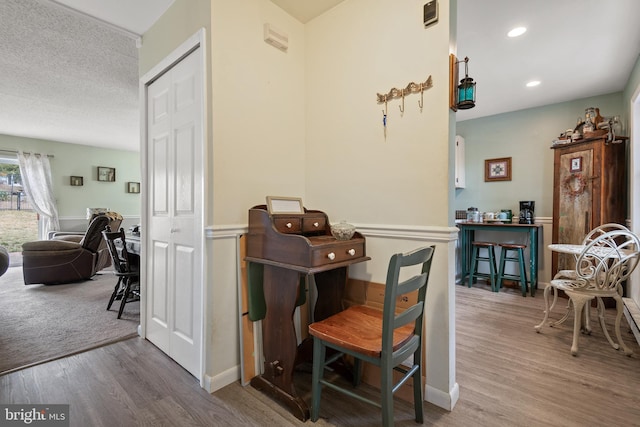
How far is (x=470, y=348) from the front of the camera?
2.36 m

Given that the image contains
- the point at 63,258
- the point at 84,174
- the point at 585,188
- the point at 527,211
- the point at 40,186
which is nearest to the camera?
the point at 585,188

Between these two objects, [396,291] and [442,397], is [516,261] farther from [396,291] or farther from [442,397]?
[396,291]

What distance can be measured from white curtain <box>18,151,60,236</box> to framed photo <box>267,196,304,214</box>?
6.83m

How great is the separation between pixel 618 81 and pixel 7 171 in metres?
10.0

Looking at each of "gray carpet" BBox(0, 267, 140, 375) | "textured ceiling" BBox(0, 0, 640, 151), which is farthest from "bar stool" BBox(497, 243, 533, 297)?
"gray carpet" BBox(0, 267, 140, 375)

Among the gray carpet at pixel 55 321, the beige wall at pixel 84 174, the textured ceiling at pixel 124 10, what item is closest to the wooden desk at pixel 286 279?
the gray carpet at pixel 55 321

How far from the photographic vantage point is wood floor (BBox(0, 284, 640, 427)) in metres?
1.54

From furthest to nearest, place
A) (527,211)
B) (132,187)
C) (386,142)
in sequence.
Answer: (132,187) → (527,211) → (386,142)

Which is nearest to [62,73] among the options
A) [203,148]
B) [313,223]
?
[203,148]

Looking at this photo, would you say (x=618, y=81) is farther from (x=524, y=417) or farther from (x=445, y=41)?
(x=524, y=417)

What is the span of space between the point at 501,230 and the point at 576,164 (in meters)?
1.16

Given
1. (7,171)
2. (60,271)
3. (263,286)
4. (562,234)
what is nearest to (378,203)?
(263,286)

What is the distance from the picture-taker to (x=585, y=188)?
3508mm

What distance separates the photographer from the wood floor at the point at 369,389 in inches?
60.6
